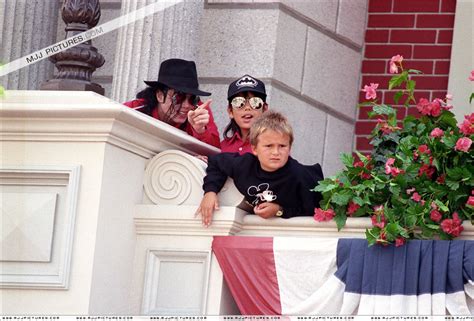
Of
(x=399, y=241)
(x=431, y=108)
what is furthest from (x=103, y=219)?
(x=431, y=108)

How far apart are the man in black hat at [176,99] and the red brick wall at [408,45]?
2434mm

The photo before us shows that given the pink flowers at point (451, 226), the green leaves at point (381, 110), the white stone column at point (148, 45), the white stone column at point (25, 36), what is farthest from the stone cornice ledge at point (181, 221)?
the white stone column at point (25, 36)

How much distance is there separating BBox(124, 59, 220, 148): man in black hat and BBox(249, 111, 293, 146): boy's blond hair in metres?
0.67

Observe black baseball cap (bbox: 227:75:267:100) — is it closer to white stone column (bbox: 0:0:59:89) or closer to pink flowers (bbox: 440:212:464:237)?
pink flowers (bbox: 440:212:464:237)

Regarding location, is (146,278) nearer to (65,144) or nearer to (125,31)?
(65,144)

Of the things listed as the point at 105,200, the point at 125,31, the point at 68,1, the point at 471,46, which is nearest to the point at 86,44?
the point at 68,1

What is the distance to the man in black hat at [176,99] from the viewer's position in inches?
323

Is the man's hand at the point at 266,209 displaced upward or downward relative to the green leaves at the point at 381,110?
downward

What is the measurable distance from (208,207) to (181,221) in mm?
175

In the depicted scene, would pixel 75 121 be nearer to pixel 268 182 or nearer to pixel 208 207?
pixel 208 207

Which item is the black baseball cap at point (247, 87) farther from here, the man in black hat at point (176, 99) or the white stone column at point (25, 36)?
the white stone column at point (25, 36)

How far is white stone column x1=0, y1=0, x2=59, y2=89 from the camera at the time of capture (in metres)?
9.79

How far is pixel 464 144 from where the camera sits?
7.07m

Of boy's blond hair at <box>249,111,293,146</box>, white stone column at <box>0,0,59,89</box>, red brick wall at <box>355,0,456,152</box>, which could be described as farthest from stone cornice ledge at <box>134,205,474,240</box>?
red brick wall at <box>355,0,456,152</box>
